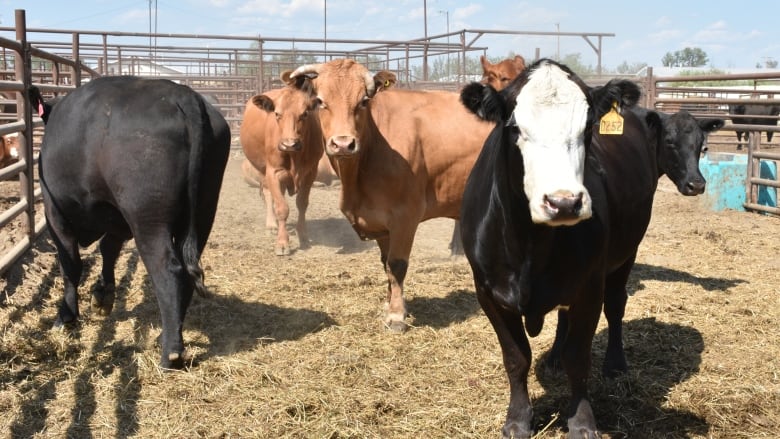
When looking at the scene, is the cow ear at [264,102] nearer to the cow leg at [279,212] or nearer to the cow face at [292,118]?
the cow face at [292,118]

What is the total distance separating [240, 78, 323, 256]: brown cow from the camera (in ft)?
25.2

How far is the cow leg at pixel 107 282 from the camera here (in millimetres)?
4730

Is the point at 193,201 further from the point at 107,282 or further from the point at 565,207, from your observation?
the point at 565,207

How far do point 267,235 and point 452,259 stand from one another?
244 centimetres

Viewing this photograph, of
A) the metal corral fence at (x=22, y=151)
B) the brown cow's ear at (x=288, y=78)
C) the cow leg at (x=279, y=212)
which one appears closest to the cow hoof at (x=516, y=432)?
the brown cow's ear at (x=288, y=78)

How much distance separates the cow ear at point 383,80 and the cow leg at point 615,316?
2033 millimetres

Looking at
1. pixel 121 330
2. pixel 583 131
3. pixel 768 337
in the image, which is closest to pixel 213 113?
pixel 121 330

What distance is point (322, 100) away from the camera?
4.71 meters

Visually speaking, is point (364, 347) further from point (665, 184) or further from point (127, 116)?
point (665, 184)

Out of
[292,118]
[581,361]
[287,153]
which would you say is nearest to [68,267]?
→ [581,361]

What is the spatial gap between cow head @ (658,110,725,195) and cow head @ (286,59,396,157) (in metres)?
3.03

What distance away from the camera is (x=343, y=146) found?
14.7 feet

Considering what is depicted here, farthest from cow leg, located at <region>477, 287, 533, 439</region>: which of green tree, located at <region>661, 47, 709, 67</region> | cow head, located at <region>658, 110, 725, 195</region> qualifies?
green tree, located at <region>661, 47, 709, 67</region>

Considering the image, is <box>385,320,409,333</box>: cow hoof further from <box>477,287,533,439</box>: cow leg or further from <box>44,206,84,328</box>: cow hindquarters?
<box>44,206,84,328</box>: cow hindquarters
